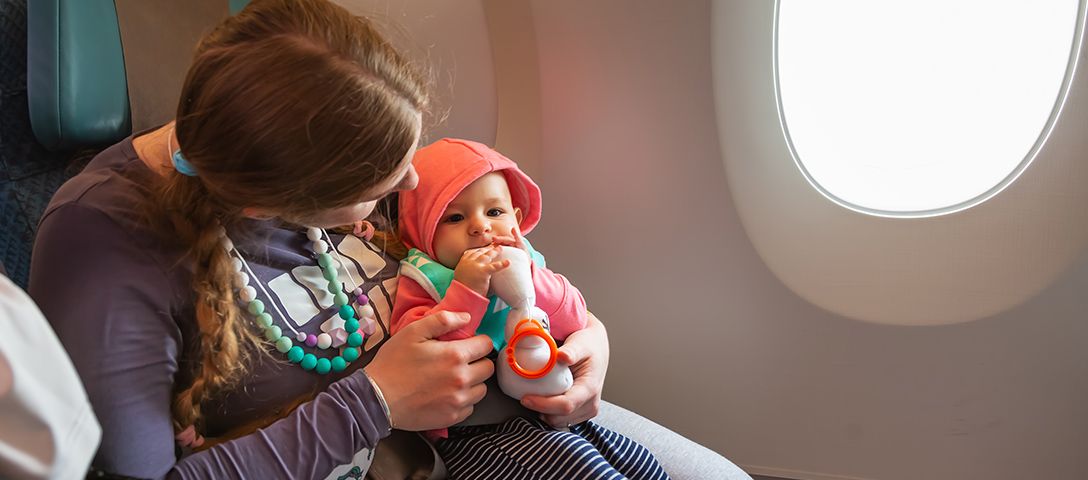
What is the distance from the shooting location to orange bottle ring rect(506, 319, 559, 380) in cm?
118

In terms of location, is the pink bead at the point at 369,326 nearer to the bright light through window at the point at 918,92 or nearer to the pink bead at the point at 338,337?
the pink bead at the point at 338,337

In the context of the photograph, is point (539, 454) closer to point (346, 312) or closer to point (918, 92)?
point (346, 312)

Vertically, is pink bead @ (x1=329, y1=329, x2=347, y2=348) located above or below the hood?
below

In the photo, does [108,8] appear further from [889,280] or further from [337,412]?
[889,280]

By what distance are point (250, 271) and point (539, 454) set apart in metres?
0.50

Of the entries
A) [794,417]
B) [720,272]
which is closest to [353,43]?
[720,272]

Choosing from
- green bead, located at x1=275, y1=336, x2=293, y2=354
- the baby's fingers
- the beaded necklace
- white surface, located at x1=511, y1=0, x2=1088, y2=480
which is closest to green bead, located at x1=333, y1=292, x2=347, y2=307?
the beaded necklace

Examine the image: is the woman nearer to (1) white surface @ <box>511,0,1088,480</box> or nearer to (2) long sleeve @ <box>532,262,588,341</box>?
(2) long sleeve @ <box>532,262,588,341</box>

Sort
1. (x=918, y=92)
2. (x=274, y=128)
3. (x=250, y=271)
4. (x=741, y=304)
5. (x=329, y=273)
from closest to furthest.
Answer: (x=274, y=128), (x=250, y=271), (x=329, y=273), (x=918, y=92), (x=741, y=304)

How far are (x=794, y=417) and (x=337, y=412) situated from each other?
118 centimetres

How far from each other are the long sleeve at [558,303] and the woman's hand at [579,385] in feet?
0.09

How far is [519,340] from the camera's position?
1.19 m

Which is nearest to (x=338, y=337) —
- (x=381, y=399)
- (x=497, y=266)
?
(x=381, y=399)

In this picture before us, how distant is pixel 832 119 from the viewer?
1.63 m
